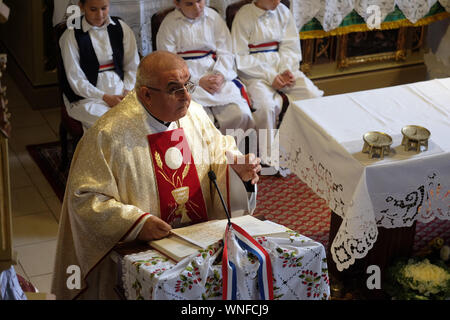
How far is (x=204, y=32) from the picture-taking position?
599 cm

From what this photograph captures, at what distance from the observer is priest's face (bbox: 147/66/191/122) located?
354 cm

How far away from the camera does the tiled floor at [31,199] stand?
4.92 meters

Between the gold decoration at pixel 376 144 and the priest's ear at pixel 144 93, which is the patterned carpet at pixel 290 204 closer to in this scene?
the gold decoration at pixel 376 144

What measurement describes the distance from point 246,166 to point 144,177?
1.66ft

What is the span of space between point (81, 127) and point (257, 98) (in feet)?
4.64

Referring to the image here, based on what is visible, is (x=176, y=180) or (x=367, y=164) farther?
(x=367, y=164)

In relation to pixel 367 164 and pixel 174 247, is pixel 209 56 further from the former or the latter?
pixel 174 247

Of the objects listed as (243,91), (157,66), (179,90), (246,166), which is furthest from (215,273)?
(243,91)

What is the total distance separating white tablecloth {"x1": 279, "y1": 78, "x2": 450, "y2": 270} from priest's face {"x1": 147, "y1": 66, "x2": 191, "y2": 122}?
1.02 meters

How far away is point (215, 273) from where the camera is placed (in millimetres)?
3082

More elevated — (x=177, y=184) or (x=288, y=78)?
(x=177, y=184)

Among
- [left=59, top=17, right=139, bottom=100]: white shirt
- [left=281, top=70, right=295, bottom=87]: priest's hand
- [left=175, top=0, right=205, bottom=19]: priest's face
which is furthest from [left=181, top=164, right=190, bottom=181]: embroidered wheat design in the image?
[left=281, top=70, right=295, bottom=87]: priest's hand

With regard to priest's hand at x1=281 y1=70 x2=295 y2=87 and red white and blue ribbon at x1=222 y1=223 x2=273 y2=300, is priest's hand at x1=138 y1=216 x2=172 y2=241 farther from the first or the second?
priest's hand at x1=281 y1=70 x2=295 y2=87

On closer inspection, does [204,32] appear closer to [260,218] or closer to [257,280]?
[260,218]
